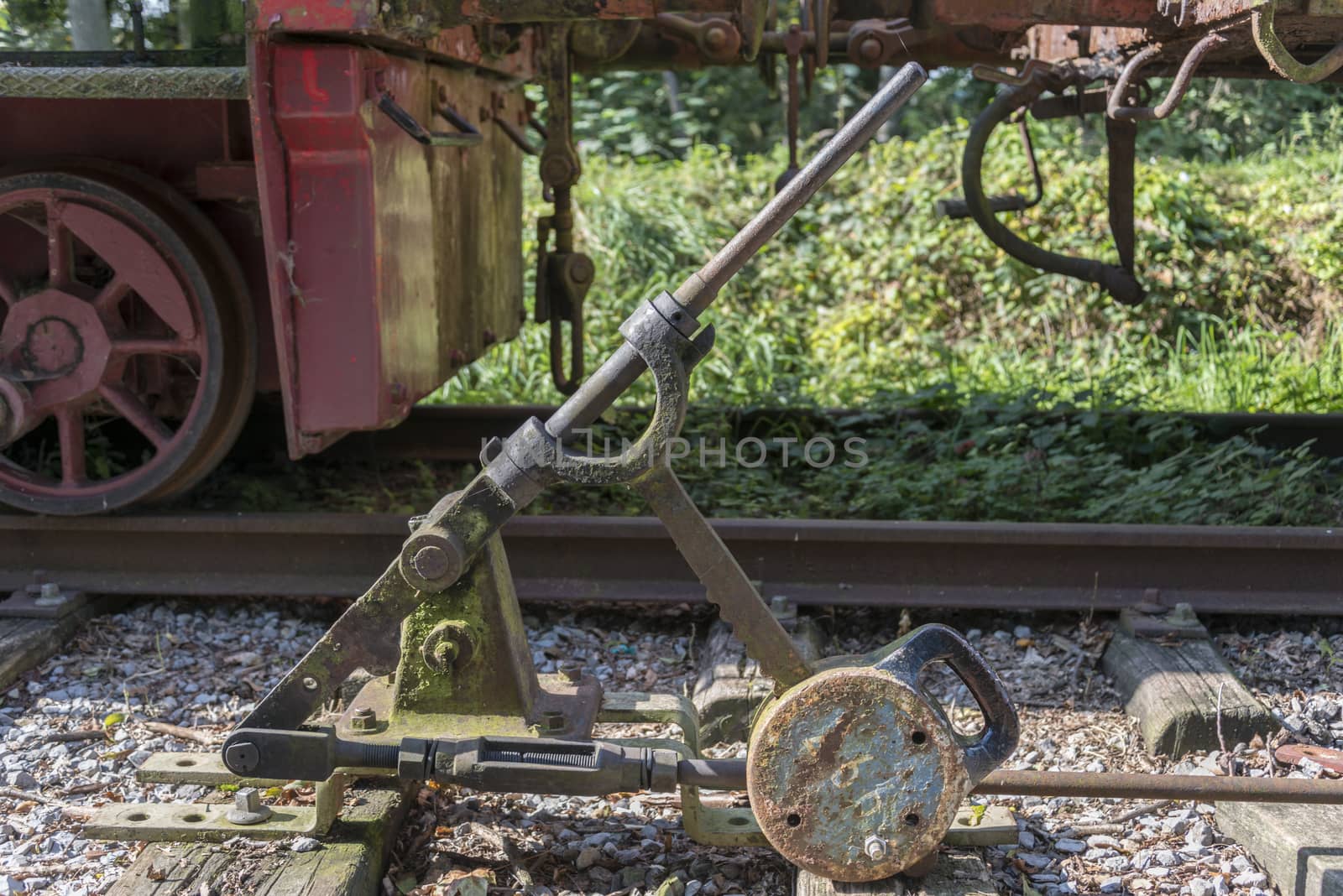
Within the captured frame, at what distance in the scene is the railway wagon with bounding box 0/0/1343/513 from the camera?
3.40 m

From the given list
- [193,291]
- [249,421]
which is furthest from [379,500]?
[193,291]

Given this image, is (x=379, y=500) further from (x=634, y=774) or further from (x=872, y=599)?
(x=634, y=774)

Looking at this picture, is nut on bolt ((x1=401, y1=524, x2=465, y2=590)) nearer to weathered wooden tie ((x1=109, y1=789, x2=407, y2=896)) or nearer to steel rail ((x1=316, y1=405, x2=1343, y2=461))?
weathered wooden tie ((x1=109, y1=789, x2=407, y2=896))

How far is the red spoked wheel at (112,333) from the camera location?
12.9ft

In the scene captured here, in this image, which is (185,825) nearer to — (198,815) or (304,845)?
(198,815)

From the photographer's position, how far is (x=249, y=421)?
5.16 metres

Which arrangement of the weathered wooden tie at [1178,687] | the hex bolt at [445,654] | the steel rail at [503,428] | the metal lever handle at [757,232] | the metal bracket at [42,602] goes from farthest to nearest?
the steel rail at [503,428] < the metal bracket at [42,602] < the weathered wooden tie at [1178,687] < the hex bolt at [445,654] < the metal lever handle at [757,232]

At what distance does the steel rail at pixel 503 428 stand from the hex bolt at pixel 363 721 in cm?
260

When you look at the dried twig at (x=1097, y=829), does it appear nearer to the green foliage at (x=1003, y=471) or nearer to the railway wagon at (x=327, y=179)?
the green foliage at (x=1003, y=471)

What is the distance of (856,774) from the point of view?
7.98 feet

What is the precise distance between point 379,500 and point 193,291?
3.88ft

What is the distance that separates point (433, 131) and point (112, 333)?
121 cm

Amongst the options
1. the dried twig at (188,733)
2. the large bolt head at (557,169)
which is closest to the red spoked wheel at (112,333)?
the dried twig at (188,733)

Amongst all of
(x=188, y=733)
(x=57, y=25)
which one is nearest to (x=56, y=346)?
(x=57, y=25)
